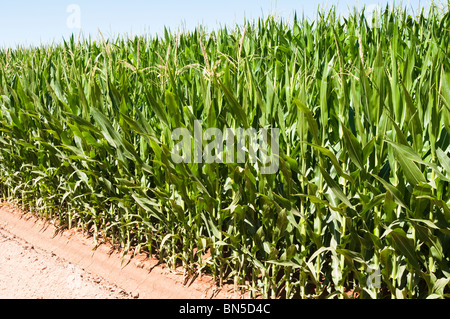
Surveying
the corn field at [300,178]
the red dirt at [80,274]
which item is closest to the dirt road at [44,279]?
the red dirt at [80,274]

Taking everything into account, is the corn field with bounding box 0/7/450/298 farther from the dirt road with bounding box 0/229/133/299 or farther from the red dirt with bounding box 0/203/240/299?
the dirt road with bounding box 0/229/133/299

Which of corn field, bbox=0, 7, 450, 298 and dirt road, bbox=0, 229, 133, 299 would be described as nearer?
corn field, bbox=0, 7, 450, 298

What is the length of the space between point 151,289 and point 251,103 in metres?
1.16

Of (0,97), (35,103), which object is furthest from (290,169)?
(0,97)

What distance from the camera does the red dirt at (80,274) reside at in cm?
238

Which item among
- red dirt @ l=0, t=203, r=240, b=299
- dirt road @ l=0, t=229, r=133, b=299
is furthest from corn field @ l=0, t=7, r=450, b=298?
dirt road @ l=0, t=229, r=133, b=299

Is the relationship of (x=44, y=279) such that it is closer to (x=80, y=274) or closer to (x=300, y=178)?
(x=80, y=274)

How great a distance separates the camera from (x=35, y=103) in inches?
117

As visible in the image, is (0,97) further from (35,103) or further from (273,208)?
(273,208)

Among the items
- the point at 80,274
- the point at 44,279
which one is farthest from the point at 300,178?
the point at 44,279

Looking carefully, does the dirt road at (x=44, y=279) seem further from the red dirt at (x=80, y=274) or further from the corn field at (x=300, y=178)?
the corn field at (x=300, y=178)

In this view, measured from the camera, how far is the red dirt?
2375 mm

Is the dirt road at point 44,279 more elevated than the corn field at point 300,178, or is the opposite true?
the corn field at point 300,178

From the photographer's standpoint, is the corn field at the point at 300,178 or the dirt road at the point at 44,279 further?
the dirt road at the point at 44,279
